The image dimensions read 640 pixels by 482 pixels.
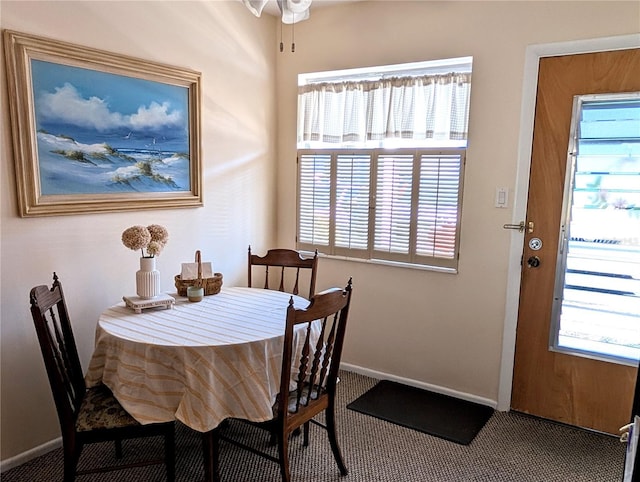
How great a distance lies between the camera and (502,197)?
276cm

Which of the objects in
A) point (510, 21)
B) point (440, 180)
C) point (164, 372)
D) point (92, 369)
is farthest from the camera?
point (440, 180)

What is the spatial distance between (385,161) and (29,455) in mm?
2636

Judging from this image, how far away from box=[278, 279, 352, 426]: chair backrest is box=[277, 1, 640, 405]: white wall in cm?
112

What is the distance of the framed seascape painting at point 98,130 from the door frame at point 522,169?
1963mm

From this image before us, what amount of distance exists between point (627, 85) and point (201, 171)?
246 cm

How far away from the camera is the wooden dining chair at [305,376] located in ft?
6.01

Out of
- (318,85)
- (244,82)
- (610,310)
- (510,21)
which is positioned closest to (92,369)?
(244,82)

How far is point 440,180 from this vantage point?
9.75 ft

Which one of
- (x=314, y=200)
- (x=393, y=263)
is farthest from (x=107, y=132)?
(x=393, y=263)

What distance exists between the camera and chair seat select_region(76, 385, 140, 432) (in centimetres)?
182

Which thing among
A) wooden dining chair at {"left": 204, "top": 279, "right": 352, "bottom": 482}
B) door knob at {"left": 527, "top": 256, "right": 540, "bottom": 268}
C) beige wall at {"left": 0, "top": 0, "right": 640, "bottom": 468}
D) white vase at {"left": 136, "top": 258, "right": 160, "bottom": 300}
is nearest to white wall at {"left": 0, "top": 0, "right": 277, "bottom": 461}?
beige wall at {"left": 0, "top": 0, "right": 640, "bottom": 468}

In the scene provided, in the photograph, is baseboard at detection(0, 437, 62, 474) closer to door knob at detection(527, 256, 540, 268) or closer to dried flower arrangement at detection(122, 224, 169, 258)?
dried flower arrangement at detection(122, 224, 169, 258)

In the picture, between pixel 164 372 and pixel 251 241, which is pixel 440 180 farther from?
pixel 164 372

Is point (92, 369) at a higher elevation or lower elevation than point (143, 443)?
higher
